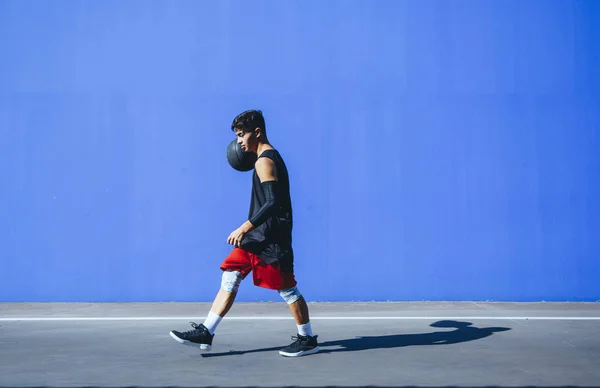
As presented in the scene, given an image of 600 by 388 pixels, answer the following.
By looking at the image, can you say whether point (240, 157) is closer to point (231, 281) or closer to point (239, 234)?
point (239, 234)

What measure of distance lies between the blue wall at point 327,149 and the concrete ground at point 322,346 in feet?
1.45

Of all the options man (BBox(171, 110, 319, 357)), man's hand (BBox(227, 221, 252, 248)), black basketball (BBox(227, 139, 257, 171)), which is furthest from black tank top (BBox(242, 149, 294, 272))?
black basketball (BBox(227, 139, 257, 171))

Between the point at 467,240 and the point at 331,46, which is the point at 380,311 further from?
the point at 331,46

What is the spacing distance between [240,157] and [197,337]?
139 cm

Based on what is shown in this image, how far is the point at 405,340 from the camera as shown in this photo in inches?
240

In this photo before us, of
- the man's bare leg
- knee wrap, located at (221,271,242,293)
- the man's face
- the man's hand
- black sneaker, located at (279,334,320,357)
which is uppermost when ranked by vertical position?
the man's face

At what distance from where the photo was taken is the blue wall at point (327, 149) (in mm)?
8570

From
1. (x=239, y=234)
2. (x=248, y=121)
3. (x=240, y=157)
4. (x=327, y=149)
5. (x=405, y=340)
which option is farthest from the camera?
(x=327, y=149)

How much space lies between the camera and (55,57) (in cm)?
873

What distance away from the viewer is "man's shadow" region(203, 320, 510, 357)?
573cm

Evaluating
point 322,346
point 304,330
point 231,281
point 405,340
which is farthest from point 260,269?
point 405,340

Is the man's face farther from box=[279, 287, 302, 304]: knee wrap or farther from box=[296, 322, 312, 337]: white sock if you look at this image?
box=[296, 322, 312, 337]: white sock

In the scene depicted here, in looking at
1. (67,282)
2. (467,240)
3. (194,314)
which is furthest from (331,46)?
(67,282)

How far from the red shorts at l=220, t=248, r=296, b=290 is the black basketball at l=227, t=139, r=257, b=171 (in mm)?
Answer: 708
